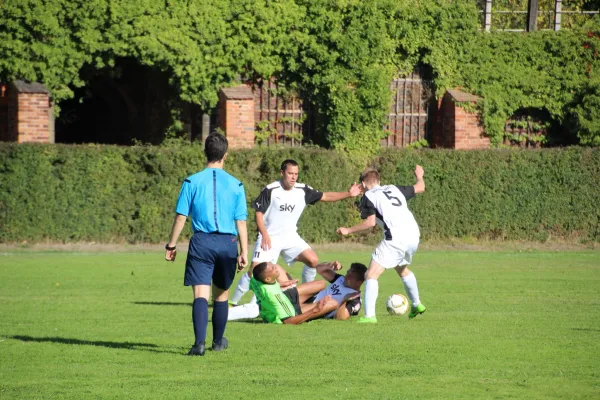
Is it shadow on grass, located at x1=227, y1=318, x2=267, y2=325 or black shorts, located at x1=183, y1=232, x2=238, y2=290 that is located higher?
black shorts, located at x1=183, y1=232, x2=238, y2=290

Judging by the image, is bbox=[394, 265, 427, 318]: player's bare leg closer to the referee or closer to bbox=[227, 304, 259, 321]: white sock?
bbox=[227, 304, 259, 321]: white sock

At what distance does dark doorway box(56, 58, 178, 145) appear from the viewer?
28.4 meters

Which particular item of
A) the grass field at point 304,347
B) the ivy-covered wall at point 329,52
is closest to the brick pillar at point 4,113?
the ivy-covered wall at point 329,52

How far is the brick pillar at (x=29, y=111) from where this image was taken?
82.9 ft

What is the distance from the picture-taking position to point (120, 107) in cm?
3070

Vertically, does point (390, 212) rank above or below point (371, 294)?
above

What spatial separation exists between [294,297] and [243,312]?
2.26 ft

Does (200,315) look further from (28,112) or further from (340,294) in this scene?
(28,112)

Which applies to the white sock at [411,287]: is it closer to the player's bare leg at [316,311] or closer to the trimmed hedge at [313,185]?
the player's bare leg at [316,311]

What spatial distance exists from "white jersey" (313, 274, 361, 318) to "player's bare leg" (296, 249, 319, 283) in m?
0.82

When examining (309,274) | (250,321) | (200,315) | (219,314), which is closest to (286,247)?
(309,274)

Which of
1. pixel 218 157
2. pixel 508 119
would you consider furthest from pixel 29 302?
pixel 508 119

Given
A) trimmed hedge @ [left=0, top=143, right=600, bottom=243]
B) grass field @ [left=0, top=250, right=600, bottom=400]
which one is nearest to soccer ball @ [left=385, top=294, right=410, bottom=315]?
grass field @ [left=0, top=250, right=600, bottom=400]

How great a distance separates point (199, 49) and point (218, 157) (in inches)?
692
